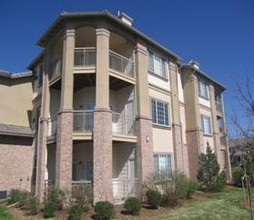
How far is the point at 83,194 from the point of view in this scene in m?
14.6

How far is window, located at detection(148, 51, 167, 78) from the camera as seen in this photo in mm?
21150

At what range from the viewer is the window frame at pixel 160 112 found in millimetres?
20200

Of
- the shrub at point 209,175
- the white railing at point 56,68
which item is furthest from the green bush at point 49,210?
the shrub at point 209,175

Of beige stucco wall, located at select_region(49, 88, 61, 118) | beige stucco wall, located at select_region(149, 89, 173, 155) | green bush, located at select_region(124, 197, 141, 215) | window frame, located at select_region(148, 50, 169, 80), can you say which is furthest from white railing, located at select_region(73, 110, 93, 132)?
window frame, located at select_region(148, 50, 169, 80)

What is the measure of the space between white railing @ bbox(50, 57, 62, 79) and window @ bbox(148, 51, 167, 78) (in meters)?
6.46

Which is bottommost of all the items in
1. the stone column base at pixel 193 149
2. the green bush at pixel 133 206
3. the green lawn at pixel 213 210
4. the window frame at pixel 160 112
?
the green lawn at pixel 213 210

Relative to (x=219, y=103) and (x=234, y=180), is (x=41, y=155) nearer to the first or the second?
(x=234, y=180)

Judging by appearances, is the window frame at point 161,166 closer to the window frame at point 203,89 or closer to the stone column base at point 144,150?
the stone column base at point 144,150

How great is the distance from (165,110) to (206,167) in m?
5.55

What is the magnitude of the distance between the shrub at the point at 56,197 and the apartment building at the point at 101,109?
76cm

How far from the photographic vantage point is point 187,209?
14.9 meters

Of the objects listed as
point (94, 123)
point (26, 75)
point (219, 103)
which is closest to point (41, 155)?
point (94, 123)

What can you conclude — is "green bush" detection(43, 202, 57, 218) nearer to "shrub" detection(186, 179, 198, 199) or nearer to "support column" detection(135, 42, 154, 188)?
"support column" detection(135, 42, 154, 188)

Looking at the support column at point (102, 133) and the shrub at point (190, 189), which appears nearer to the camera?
the support column at point (102, 133)
